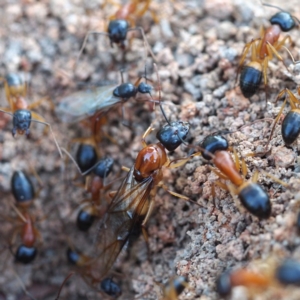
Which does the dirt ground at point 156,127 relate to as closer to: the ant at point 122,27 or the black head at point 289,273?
the ant at point 122,27

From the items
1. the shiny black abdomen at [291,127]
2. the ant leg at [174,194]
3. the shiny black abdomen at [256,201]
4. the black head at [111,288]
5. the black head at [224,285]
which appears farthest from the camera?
the black head at [111,288]

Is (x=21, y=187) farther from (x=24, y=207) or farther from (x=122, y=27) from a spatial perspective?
(x=122, y=27)

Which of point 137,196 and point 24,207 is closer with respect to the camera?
point 137,196

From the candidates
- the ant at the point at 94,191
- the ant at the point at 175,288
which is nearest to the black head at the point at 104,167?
the ant at the point at 94,191

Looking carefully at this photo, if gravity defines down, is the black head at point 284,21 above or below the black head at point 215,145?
above

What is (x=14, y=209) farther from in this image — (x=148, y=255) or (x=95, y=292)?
(x=148, y=255)

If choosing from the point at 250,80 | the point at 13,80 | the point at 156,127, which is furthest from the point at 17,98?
the point at 250,80
